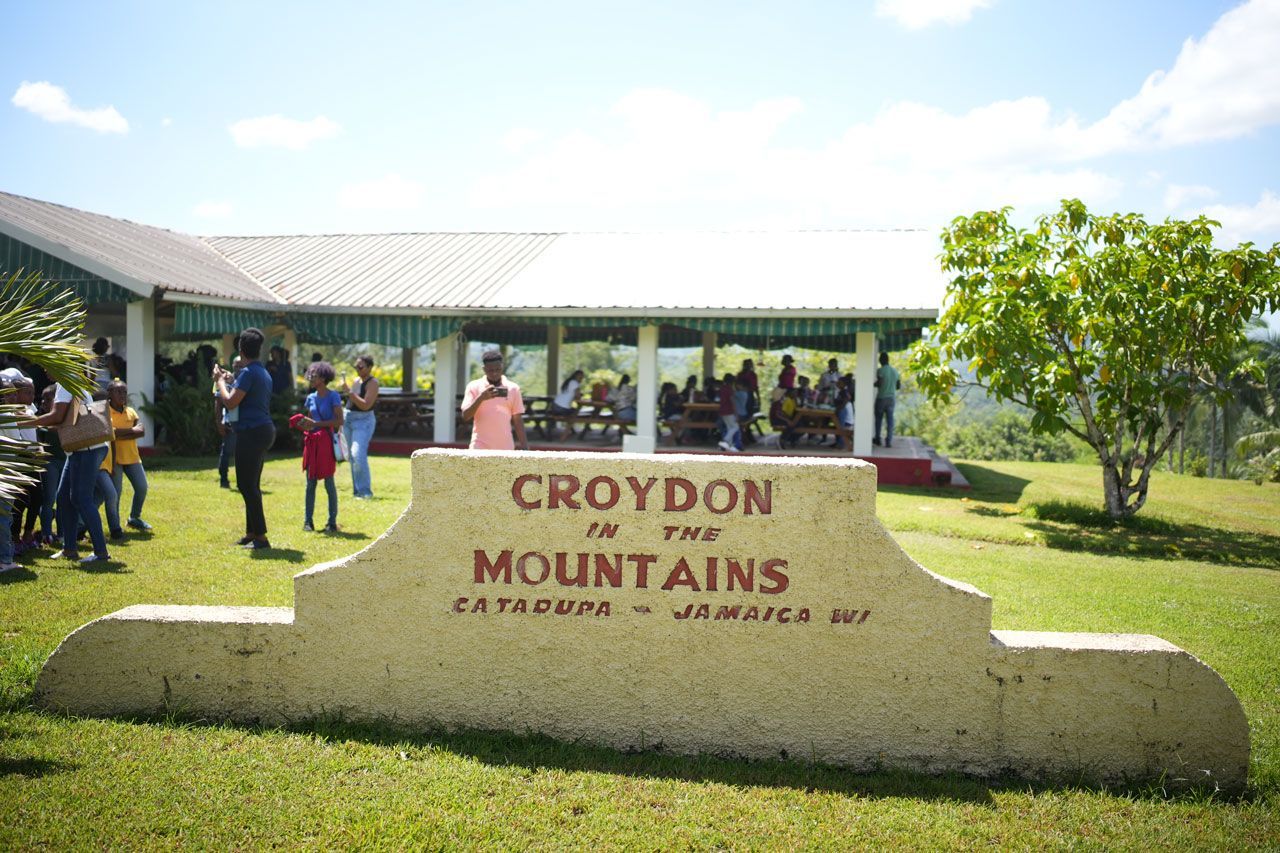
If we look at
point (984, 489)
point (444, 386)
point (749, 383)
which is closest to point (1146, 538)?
point (984, 489)

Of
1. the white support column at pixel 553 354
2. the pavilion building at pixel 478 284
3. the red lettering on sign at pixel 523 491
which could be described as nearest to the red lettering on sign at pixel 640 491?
the red lettering on sign at pixel 523 491

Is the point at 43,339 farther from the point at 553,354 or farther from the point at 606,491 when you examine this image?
Result: the point at 553,354

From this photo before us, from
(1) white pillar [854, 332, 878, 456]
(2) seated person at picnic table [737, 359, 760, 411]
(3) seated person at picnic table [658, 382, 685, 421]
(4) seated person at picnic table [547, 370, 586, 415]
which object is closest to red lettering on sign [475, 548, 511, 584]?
(1) white pillar [854, 332, 878, 456]

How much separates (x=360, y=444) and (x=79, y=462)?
11.9ft

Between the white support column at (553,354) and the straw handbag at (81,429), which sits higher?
the white support column at (553,354)

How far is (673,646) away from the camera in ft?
13.5

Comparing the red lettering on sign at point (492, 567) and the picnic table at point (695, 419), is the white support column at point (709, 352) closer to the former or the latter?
the picnic table at point (695, 419)

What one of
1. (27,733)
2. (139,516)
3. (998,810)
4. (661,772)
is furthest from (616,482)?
(139,516)

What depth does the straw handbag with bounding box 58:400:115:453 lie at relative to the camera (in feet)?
21.1

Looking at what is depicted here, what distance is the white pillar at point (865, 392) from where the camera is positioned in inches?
582

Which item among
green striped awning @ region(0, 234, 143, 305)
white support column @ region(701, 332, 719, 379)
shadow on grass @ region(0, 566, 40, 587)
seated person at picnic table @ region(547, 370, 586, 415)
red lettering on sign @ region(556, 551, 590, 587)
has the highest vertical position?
green striped awning @ region(0, 234, 143, 305)

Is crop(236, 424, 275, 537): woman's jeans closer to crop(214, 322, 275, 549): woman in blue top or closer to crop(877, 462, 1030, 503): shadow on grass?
crop(214, 322, 275, 549): woman in blue top

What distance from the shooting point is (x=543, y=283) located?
55.7 feet

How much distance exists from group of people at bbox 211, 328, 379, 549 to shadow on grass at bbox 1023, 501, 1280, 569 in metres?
7.09
